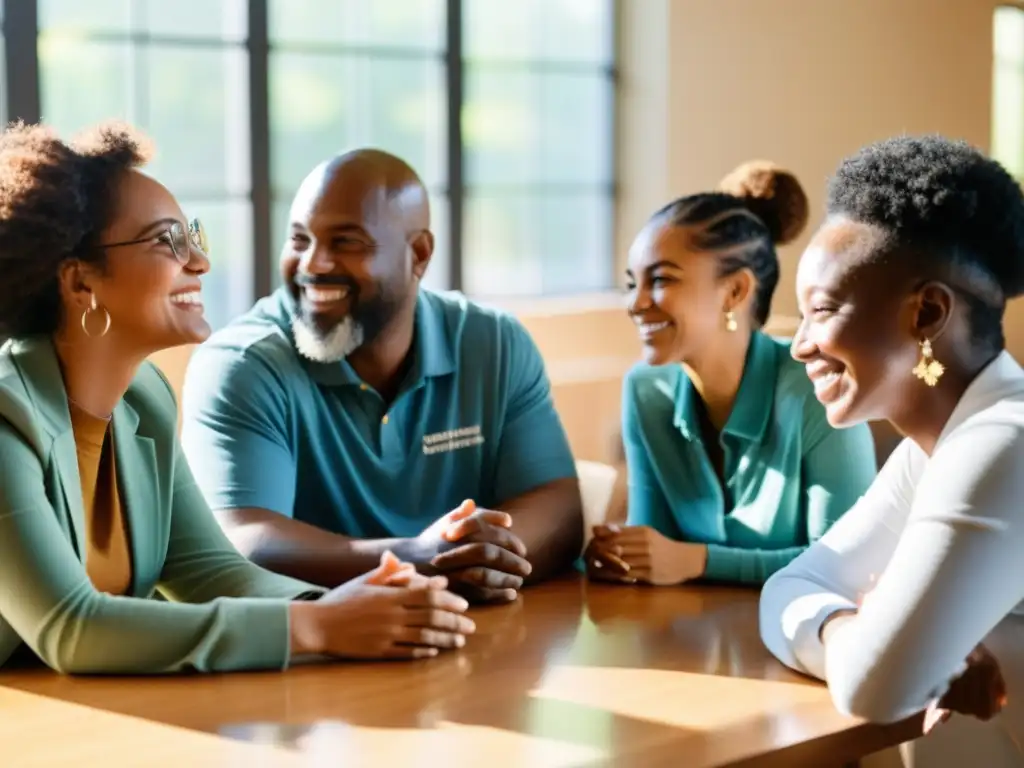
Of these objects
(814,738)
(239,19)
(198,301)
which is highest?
(239,19)

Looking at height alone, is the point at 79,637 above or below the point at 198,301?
below

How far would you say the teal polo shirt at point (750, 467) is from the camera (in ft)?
8.77

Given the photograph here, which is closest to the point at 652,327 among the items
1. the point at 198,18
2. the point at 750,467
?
the point at 750,467

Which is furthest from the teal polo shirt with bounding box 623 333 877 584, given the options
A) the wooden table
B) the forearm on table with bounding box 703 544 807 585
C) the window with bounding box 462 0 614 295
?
the window with bounding box 462 0 614 295

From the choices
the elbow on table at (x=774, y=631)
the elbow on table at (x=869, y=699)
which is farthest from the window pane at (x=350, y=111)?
the elbow on table at (x=869, y=699)

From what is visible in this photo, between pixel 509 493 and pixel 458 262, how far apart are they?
2581mm

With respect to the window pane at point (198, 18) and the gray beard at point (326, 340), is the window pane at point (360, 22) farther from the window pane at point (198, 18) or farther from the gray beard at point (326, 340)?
the gray beard at point (326, 340)

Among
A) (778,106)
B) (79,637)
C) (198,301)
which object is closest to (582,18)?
(778,106)

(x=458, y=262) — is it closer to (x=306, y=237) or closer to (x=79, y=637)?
(x=306, y=237)

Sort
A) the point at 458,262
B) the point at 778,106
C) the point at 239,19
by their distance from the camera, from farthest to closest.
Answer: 1. the point at 778,106
2. the point at 458,262
3. the point at 239,19

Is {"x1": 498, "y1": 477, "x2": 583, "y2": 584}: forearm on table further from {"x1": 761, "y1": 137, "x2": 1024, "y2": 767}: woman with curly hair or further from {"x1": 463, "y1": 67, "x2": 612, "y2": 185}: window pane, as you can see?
{"x1": 463, "y1": 67, "x2": 612, "y2": 185}: window pane

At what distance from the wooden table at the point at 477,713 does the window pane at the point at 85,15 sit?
2771mm

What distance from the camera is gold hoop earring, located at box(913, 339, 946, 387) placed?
1.95 m

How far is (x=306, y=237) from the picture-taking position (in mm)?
2951
